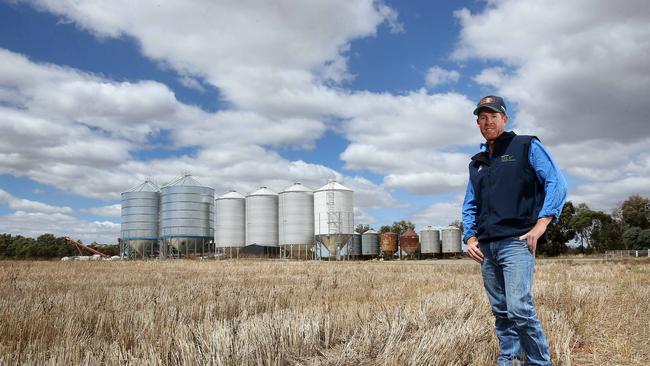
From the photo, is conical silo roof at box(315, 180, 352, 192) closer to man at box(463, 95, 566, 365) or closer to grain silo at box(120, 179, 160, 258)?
grain silo at box(120, 179, 160, 258)

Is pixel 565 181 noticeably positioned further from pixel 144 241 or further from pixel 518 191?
pixel 144 241

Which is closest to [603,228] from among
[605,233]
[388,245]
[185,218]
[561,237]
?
[605,233]

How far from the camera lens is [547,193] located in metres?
3.91

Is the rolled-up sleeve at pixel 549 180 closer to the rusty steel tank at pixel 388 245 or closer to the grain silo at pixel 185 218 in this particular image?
the grain silo at pixel 185 218

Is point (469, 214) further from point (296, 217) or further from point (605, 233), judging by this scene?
point (605, 233)

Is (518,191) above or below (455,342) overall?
above

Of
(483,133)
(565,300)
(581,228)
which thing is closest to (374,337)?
(483,133)

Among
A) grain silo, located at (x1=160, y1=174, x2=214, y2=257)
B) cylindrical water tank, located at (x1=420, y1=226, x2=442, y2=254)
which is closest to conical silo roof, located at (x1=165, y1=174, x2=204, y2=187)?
grain silo, located at (x1=160, y1=174, x2=214, y2=257)

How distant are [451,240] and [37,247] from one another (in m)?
73.5

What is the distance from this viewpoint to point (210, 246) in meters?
74.6

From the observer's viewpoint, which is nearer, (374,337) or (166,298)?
(374,337)

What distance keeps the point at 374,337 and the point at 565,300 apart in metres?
4.85

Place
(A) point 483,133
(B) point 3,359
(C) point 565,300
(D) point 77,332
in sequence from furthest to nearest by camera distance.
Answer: (C) point 565,300 < (D) point 77,332 < (A) point 483,133 < (B) point 3,359

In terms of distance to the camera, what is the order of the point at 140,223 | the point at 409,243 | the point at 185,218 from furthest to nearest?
the point at 409,243 < the point at 140,223 < the point at 185,218
